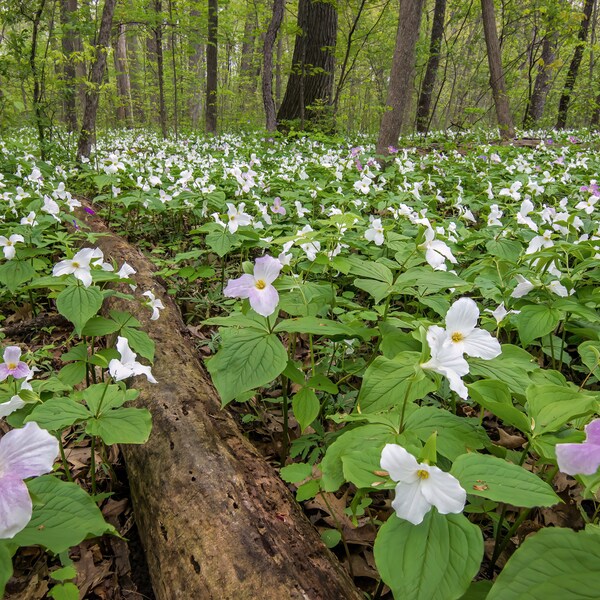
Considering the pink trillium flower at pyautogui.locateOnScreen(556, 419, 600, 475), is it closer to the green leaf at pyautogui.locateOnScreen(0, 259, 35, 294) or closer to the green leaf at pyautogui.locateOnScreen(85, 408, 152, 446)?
the green leaf at pyautogui.locateOnScreen(85, 408, 152, 446)

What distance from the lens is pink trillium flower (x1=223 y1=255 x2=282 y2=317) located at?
1253mm

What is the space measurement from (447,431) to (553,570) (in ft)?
1.24

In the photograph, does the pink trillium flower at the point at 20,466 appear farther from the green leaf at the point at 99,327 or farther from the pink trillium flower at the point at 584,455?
the green leaf at the point at 99,327

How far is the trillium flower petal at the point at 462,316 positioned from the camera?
107 cm

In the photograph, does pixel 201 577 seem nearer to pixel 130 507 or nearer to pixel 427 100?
pixel 130 507

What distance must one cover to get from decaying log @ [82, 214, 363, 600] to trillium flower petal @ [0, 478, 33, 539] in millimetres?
583

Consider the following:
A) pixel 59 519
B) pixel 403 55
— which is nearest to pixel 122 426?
pixel 59 519

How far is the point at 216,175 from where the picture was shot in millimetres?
5223

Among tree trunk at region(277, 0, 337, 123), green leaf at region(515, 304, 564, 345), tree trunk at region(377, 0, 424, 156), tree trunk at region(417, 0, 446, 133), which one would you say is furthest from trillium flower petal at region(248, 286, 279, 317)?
tree trunk at region(417, 0, 446, 133)

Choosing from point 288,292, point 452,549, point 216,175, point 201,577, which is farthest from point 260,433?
point 216,175

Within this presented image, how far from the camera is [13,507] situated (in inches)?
27.5

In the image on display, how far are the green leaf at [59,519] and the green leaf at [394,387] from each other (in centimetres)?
69

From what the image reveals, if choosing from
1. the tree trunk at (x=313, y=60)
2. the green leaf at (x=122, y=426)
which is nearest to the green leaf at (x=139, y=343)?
the green leaf at (x=122, y=426)

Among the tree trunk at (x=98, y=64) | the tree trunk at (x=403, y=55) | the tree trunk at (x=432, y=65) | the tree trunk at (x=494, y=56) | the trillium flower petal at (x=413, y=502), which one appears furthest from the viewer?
the tree trunk at (x=432, y=65)
